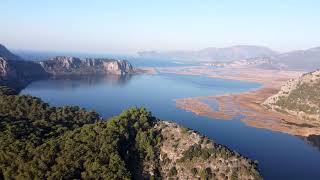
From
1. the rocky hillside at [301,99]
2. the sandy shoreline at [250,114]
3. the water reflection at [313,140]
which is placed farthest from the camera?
the rocky hillside at [301,99]

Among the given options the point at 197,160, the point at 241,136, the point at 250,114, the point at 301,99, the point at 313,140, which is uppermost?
the point at 197,160

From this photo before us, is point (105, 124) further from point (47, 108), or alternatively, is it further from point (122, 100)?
point (122, 100)

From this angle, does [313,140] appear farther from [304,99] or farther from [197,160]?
[197,160]

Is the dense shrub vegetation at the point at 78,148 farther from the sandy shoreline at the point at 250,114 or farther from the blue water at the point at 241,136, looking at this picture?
the sandy shoreline at the point at 250,114

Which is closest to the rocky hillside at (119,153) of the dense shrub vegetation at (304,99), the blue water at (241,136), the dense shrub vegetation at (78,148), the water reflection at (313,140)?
the dense shrub vegetation at (78,148)

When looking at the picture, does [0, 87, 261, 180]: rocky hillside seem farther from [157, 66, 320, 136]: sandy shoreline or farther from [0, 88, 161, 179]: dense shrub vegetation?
[157, 66, 320, 136]: sandy shoreline

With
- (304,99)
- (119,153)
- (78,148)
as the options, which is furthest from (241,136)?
(78,148)
